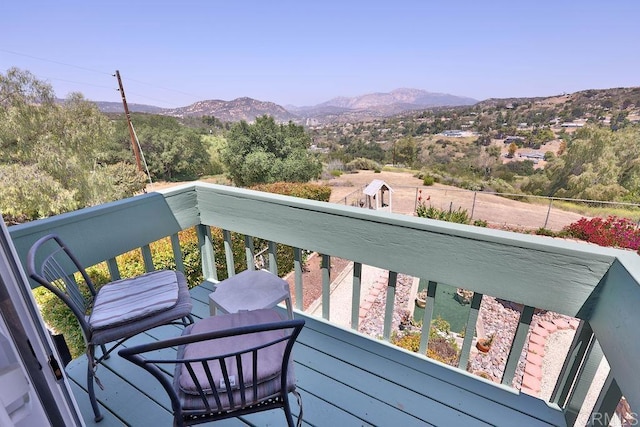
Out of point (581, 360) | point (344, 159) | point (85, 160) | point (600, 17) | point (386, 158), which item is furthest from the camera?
point (386, 158)

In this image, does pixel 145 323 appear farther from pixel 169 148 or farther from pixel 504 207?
pixel 169 148

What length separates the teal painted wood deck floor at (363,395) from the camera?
1.28m

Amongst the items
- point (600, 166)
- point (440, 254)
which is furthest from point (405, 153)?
point (440, 254)

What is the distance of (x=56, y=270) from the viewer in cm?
129

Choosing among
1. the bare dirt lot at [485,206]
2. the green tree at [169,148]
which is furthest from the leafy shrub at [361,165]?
the green tree at [169,148]

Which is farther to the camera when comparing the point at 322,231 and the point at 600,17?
the point at 600,17

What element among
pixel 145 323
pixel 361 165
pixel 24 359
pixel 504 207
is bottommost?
pixel 361 165

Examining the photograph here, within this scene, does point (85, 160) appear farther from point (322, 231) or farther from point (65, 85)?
point (322, 231)

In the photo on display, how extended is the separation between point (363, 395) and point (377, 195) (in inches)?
447

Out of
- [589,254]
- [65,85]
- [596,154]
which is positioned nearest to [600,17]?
[596,154]

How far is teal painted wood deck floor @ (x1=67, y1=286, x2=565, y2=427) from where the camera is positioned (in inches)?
50.5

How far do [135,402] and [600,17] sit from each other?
21133mm

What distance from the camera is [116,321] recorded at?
1216mm

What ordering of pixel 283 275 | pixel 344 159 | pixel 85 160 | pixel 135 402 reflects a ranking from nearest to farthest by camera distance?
pixel 135 402 < pixel 283 275 < pixel 85 160 < pixel 344 159
